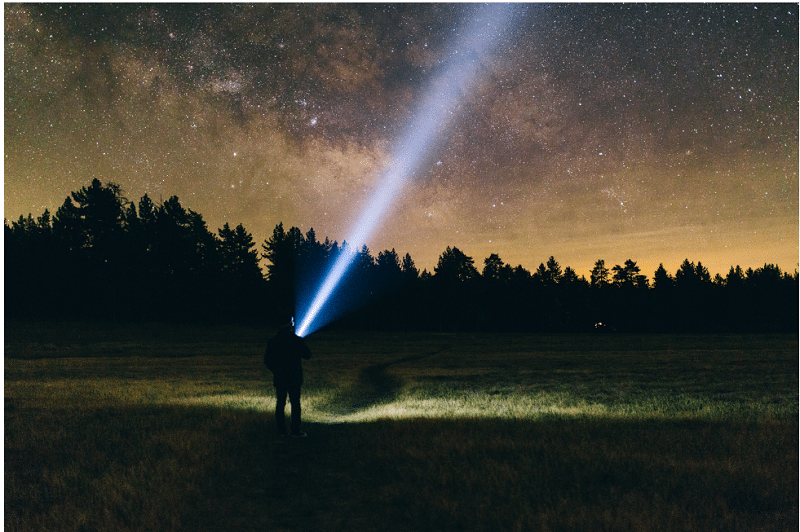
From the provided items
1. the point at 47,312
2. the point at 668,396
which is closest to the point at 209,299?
the point at 47,312

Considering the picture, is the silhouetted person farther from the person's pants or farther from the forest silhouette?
the forest silhouette

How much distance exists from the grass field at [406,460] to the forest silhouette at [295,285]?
62691mm

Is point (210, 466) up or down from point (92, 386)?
up

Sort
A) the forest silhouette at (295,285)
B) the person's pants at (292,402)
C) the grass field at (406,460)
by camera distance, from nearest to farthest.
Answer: the grass field at (406,460) → the person's pants at (292,402) → the forest silhouette at (295,285)

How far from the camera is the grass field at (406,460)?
6809mm

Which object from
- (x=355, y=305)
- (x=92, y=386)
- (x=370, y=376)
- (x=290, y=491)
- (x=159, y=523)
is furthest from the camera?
(x=355, y=305)

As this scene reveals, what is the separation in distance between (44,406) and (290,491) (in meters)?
13.4

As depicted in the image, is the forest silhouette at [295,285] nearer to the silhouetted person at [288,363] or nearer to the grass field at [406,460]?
the grass field at [406,460]

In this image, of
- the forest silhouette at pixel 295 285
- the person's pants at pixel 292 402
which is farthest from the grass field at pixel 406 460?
the forest silhouette at pixel 295 285

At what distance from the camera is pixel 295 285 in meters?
99.7

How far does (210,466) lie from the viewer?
8961 millimetres

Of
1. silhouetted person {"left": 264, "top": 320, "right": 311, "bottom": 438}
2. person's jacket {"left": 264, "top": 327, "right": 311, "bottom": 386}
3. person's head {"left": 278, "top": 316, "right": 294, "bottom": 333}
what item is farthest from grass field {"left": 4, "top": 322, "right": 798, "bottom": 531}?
person's head {"left": 278, "top": 316, "right": 294, "bottom": 333}

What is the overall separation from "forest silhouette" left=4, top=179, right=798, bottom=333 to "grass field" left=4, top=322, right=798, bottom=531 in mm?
62691

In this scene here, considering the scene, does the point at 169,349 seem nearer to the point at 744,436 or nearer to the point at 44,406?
the point at 44,406
